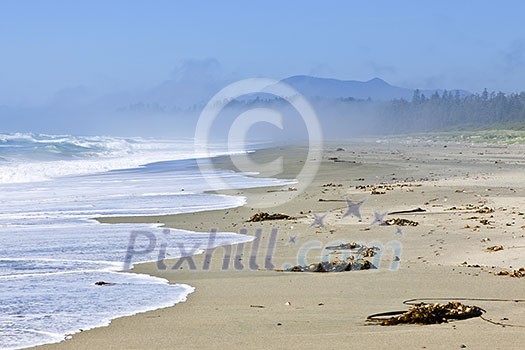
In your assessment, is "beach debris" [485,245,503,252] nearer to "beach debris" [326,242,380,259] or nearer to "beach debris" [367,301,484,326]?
"beach debris" [326,242,380,259]

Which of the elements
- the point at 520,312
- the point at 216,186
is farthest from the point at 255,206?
the point at 520,312

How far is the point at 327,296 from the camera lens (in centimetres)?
670

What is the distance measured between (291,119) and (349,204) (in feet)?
398

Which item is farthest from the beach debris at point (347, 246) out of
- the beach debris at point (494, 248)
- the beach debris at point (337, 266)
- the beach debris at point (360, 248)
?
the beach debris at point (494, 248)

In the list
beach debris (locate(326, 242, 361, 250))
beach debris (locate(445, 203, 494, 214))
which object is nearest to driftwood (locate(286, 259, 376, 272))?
beach debris (locate(326, 242, 361, 250))

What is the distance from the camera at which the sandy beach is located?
5.20m

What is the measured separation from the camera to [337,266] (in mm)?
8180

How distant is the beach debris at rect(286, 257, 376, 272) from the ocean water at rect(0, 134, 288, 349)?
143 cm

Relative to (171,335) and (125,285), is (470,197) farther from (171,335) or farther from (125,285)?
(171,335)

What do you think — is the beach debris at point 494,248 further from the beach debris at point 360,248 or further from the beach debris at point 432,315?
the beach debris at point 432,315

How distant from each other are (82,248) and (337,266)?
359 centimetres

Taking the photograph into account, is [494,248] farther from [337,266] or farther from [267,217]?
[267,217]

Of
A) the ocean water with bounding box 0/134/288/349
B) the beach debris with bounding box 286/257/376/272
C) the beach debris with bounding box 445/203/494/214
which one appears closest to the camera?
the ocean water with bounding box 0/134/288/349

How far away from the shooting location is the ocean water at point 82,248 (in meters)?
6.17
